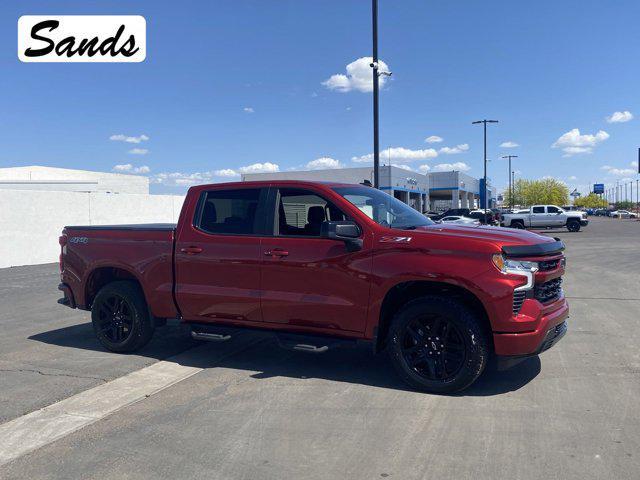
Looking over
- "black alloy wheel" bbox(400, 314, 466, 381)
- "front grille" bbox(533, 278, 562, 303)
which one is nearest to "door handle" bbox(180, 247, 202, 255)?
"black alloy wheel" bbox(400, 314, 466, 381)

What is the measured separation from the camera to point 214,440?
409 cm

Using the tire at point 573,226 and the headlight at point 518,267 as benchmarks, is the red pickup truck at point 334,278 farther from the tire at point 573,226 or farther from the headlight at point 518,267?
the tire at point 573,226

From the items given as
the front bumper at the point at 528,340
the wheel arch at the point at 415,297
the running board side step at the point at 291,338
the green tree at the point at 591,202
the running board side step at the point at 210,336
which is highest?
the green tree at the point at 591,202

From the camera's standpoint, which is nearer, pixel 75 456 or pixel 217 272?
pixel 75 456

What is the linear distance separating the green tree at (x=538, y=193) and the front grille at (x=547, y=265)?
126784mm

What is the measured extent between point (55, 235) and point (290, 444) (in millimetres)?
17669

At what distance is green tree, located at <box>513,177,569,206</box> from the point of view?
12550cm

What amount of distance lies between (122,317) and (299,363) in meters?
2.14

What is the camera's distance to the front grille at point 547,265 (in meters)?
4.91

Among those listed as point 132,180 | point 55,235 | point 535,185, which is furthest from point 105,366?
point 535,185

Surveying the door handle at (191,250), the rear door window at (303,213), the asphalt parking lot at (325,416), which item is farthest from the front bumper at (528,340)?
the door handle at (191,250)

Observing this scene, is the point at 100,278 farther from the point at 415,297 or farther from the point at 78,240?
the point at 415,297

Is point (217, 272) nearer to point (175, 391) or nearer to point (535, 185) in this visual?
point (175, 391)

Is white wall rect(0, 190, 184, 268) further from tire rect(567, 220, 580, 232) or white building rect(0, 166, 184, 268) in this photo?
tire rect(567, 220, 580, 232)
